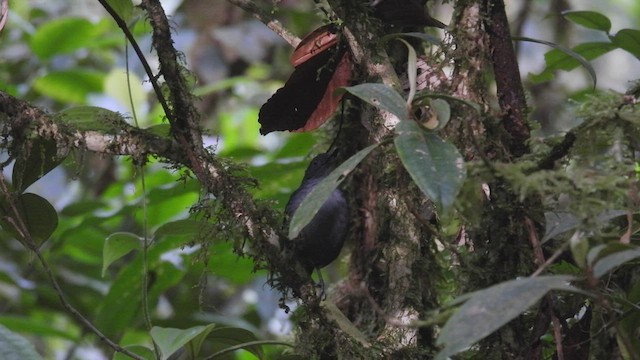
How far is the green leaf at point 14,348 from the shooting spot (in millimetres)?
830

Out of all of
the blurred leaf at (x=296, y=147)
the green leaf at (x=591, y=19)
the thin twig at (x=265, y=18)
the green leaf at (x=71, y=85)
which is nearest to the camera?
the thin twig at (x=265, y=18)

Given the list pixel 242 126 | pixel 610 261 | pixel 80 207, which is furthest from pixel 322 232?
pixel 242 126

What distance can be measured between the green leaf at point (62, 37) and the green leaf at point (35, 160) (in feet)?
5.70

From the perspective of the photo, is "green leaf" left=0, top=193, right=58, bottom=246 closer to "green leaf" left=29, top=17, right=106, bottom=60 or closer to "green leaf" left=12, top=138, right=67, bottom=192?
"green leaf" left=12, top=138, right=67, bottom=192

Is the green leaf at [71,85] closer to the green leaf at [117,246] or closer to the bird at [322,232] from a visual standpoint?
the green leaf at [117,246]

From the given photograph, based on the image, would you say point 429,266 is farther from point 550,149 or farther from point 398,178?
point 550,149

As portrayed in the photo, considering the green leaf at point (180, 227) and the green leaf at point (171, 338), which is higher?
the green leaf at point (180, 227)

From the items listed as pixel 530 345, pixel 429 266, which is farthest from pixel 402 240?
pixel 530 345

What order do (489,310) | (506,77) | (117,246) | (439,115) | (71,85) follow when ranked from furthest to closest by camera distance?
1. (71,85)
2. (117,246)
3. (506,77)
4. (439,115)
5. (489,310)

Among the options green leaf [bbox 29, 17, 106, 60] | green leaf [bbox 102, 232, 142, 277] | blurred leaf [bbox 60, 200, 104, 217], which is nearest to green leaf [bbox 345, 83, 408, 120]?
green leaf [bbox 102, 232, 142, 277]

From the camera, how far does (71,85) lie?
2926 millimetres

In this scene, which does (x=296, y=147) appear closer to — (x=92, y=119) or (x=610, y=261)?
(x=92, y=119)

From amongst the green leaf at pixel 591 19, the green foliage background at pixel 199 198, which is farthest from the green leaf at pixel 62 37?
the green leaf at pixel 591 19

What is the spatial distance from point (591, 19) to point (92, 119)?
774 millimetres
